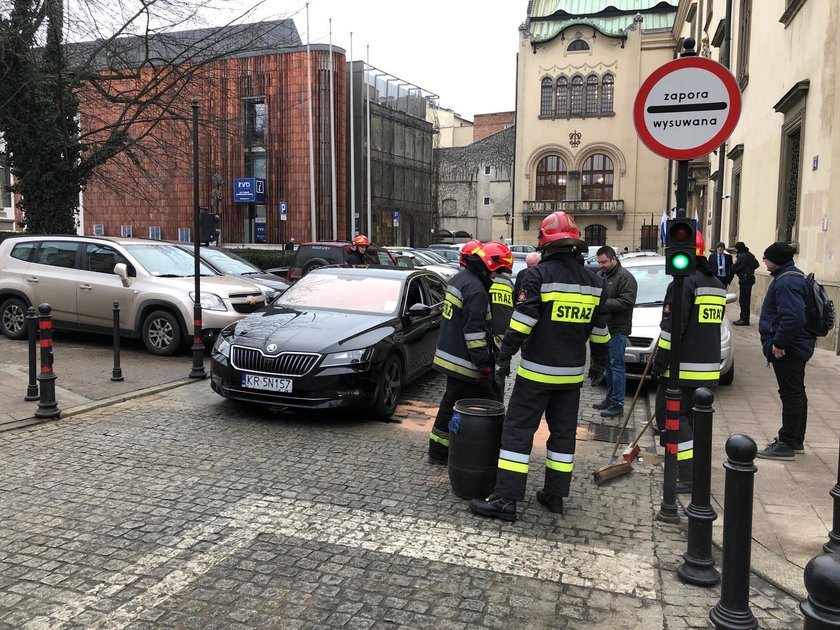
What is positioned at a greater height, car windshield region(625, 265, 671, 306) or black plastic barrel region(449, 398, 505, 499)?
car windshield region(625, 265, 671, 306)

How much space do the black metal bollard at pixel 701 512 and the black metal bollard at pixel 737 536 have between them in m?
0.60

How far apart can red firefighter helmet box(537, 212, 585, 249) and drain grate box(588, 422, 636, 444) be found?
2.78m

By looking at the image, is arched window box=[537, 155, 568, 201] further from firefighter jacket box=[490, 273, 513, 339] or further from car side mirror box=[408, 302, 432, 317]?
firefighter jacket box=[490, 273, 513, 339]

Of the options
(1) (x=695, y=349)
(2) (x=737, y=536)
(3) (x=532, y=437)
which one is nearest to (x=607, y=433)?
(1) (x=695, y=349)

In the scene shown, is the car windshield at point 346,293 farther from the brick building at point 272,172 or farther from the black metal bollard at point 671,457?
the brick building at point 272,172

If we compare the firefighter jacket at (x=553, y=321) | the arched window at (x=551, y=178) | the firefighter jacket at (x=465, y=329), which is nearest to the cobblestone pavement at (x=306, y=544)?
the firefighter jacket at (x=465, y=329)

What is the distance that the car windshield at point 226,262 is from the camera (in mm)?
12578

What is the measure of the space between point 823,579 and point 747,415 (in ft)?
20.3

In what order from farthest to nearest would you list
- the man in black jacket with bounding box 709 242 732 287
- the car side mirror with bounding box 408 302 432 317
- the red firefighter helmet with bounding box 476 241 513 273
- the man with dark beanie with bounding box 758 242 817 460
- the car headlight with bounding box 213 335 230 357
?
the man in black jacket with bounding box 709 242 732 287, the car side mirror with bounding box 408 302 432 317, the car headlight with bounding box 213 335 230 357, the man with dark beanie with bounding box 758 242 817 460, the red firefighter helmet with bounding box 476 241 513 273

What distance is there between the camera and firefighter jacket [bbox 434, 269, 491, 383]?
514 cm

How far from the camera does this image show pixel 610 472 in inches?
212

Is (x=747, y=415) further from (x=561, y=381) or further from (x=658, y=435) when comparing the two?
(x=561, y=381)

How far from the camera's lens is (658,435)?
668 cm

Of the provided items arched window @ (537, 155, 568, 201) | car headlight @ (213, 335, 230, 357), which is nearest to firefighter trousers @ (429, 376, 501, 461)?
car headlight @ (213, 335, 230, 357)
